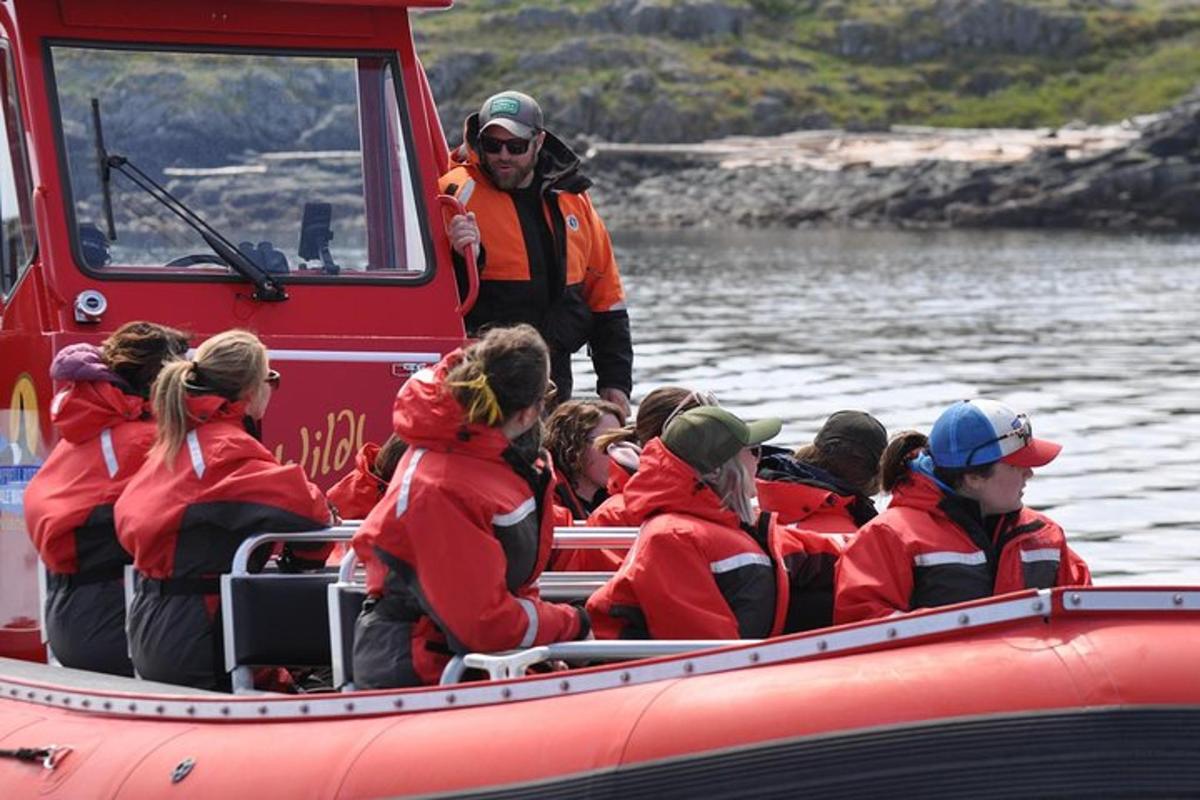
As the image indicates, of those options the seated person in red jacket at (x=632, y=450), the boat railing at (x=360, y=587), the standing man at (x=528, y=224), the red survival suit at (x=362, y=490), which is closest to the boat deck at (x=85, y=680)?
the boat railing at (x=360, y=587)

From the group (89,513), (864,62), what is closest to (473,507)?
(89,513)

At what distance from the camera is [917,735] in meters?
4.76

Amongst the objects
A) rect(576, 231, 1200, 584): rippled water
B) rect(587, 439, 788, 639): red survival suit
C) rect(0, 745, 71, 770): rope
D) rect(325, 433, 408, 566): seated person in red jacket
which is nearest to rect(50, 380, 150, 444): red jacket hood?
rect(325, 433, 408, 566): seated person in red jacket

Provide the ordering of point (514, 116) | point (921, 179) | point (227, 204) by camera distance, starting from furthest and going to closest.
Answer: point (921, 179) → point (514, 116) → point (227, 204)

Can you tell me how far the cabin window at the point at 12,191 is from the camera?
738cm

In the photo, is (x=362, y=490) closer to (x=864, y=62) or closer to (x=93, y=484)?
(x=93, y=484)

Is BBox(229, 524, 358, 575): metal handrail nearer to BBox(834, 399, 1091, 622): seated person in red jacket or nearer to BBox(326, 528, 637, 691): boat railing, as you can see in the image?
BBox(326, 528, 637, 691): boat railing

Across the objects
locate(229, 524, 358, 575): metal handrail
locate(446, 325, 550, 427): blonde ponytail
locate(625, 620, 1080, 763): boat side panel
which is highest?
locate(446, 325, 550, 427): blonde ponytail

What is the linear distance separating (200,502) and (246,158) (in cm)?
228

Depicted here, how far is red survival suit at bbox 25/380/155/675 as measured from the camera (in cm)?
619

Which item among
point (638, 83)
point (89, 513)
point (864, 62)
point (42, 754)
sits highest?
point (89, 513)

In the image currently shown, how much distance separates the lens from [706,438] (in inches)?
218

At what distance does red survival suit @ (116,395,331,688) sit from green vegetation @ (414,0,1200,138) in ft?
210

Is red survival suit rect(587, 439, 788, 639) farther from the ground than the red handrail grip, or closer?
closer
